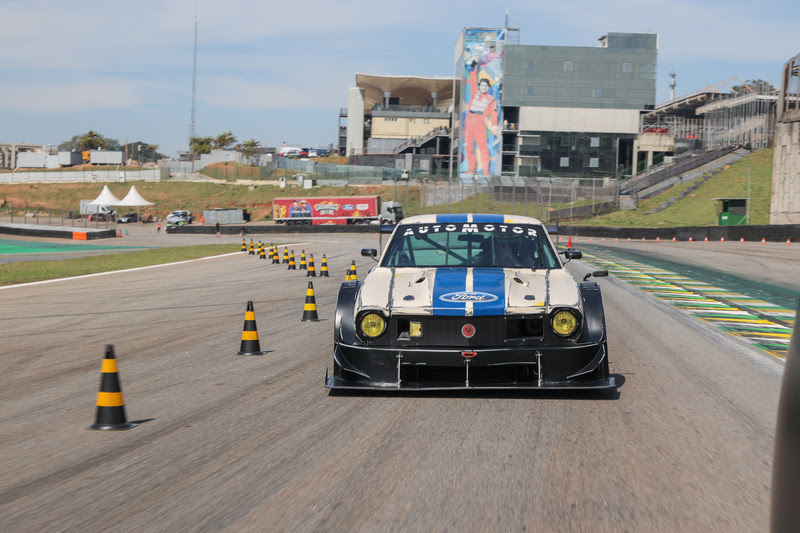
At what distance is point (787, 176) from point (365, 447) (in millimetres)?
42576

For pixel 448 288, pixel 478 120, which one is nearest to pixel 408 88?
pixel 478 120

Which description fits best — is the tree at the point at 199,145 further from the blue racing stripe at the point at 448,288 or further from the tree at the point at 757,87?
the blue racing stripe at the point at 448,288

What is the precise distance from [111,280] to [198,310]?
26.9 ft

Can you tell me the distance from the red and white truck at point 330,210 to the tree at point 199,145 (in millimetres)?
96955

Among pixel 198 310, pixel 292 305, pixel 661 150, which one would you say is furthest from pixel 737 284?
pixel 661 150

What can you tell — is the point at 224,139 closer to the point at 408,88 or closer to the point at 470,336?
the point at 408,88

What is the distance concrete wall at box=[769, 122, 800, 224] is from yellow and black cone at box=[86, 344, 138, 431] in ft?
137

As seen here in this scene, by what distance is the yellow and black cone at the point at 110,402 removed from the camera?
6.00 metres

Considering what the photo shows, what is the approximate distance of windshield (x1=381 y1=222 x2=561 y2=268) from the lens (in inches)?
314

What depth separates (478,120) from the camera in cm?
8869

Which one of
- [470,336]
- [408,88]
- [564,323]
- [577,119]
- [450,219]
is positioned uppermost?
[408,88]

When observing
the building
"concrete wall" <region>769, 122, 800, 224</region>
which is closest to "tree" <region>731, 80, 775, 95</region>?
the building

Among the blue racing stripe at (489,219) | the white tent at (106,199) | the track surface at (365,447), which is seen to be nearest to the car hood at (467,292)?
the track surface at (365,447)

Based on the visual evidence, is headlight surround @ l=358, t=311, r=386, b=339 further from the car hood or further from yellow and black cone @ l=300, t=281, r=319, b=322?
yellow and black cone @ l=300, t=281, r=319, b=322
